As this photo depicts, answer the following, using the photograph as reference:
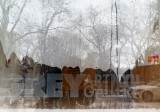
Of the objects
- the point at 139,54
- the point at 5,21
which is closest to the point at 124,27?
the point at 139,54

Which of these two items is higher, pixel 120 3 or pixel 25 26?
pixel 120 3

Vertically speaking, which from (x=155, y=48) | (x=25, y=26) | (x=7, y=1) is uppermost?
(x=7, y=1)

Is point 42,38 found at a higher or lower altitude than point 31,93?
higher

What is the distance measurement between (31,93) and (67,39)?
1.15 metres

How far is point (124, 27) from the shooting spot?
432 centimetres

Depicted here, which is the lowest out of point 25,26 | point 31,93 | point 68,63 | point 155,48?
point 31,93

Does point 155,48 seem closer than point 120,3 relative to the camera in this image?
Yes

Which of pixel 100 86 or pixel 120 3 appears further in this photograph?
pixel 120 3

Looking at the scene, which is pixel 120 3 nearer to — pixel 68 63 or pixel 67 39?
pixel 67 39

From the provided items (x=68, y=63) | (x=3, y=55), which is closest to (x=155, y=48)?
(x=68, y=63)

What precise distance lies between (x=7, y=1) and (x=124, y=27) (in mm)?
2180

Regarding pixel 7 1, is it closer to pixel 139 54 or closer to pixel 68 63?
pixel 68 63

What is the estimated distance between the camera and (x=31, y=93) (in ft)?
12.8

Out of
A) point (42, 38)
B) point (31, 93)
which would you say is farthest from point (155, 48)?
point (31, 93)
